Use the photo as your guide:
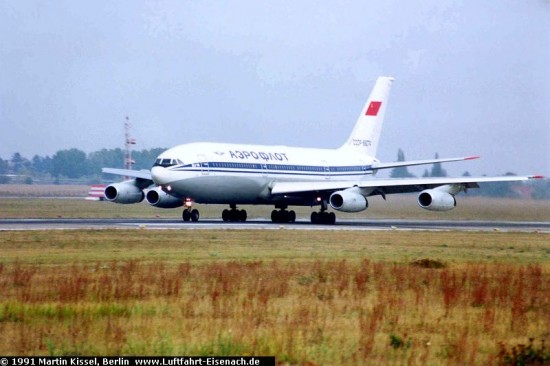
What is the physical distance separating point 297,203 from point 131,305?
39724 millimetres

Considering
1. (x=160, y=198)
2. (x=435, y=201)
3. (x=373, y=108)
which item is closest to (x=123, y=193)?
(x=160, y=198)

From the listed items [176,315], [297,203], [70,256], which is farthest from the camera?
[297,203]

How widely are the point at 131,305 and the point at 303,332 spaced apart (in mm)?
3959

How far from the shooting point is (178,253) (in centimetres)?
2964

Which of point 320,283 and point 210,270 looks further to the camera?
point 210,270

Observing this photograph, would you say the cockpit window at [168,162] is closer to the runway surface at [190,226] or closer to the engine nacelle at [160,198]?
the runway surface at [190,226]

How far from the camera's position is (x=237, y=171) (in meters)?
53.7

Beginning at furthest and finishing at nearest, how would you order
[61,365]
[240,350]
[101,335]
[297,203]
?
1. [297,203]
2. [101,335]
3. [240,350]
4. [61,365]

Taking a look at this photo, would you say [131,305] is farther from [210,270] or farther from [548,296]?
[548,296]

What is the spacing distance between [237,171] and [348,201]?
6583mm

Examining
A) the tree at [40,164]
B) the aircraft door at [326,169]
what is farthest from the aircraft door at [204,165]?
the tree at [40,164]

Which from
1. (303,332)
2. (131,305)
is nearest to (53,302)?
(131,305)

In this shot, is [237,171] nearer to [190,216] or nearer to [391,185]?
[190,216]

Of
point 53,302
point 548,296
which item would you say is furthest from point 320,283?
point 53,302
